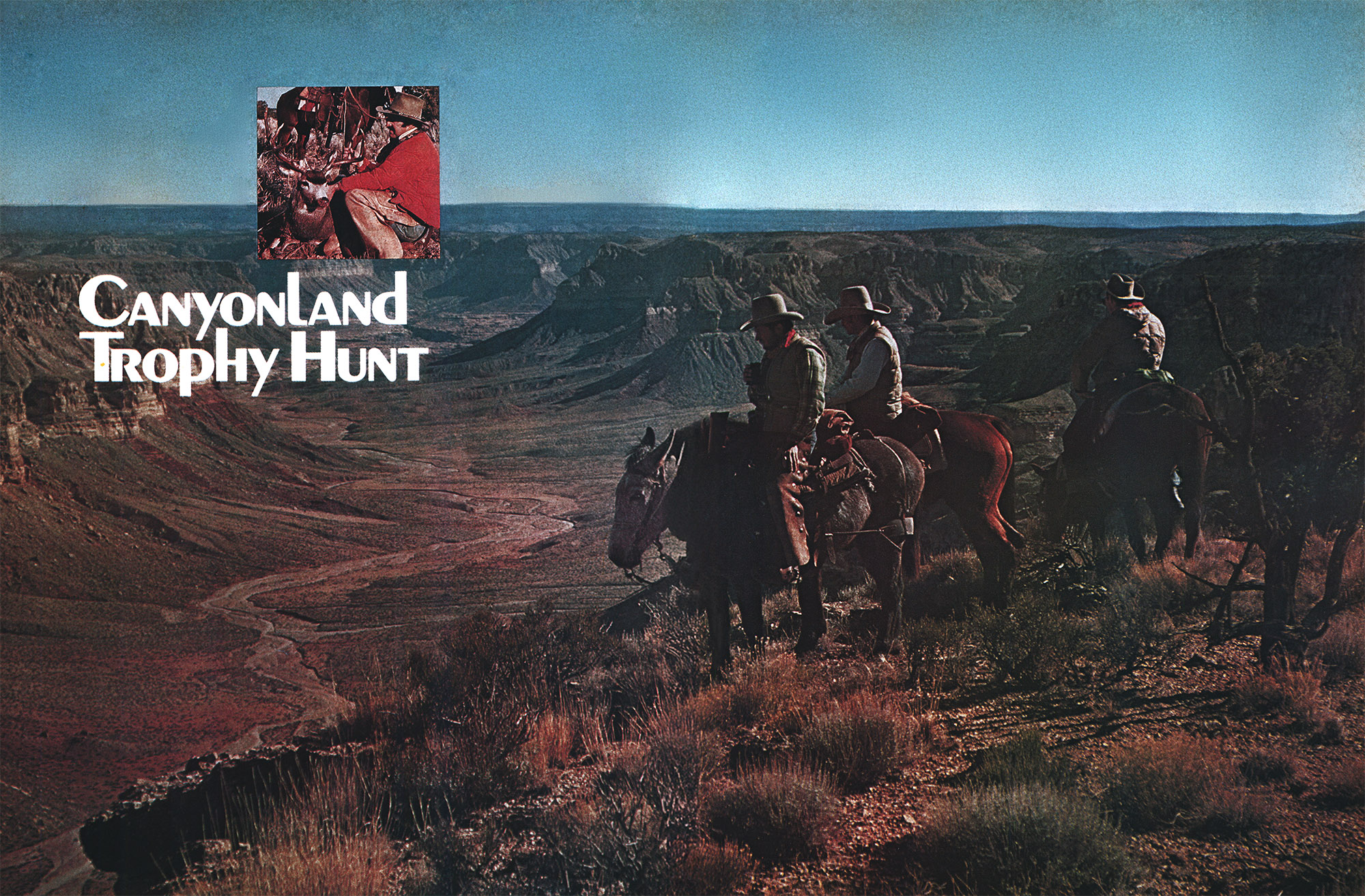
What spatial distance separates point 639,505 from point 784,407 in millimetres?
1318

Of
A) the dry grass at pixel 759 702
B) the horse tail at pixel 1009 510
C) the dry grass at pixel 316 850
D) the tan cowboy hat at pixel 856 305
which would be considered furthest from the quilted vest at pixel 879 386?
the dry grass at pixel 316 850

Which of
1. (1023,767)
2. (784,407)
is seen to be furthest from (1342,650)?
(784,407)

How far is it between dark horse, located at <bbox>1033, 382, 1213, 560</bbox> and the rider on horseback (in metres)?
2.41

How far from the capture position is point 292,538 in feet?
86.7

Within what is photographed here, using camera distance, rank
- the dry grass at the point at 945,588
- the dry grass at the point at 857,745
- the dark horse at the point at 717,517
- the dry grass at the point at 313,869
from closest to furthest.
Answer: the dry grass at the point at 313,869, the dry grass at the point at 857,745, the dark horse at the point at 717,517, the dry grass at the point at 945,588

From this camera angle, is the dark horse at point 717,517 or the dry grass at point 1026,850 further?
the dark horse at point 717,517

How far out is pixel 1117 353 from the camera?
8742mm

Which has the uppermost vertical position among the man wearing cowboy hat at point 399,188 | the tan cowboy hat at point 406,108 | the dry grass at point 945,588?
the tan cowboy hat at point 406,108

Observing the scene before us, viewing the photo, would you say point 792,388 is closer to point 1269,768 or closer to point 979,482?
point 979,482

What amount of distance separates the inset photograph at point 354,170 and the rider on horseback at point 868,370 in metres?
6.40

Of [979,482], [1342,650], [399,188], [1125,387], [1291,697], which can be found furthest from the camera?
[399,188]

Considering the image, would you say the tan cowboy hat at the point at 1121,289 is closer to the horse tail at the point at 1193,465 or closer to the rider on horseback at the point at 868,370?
the horse tail at the point at 1193,465

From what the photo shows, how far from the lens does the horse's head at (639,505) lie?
6609mm

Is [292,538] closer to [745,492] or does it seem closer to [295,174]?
[295,174]
